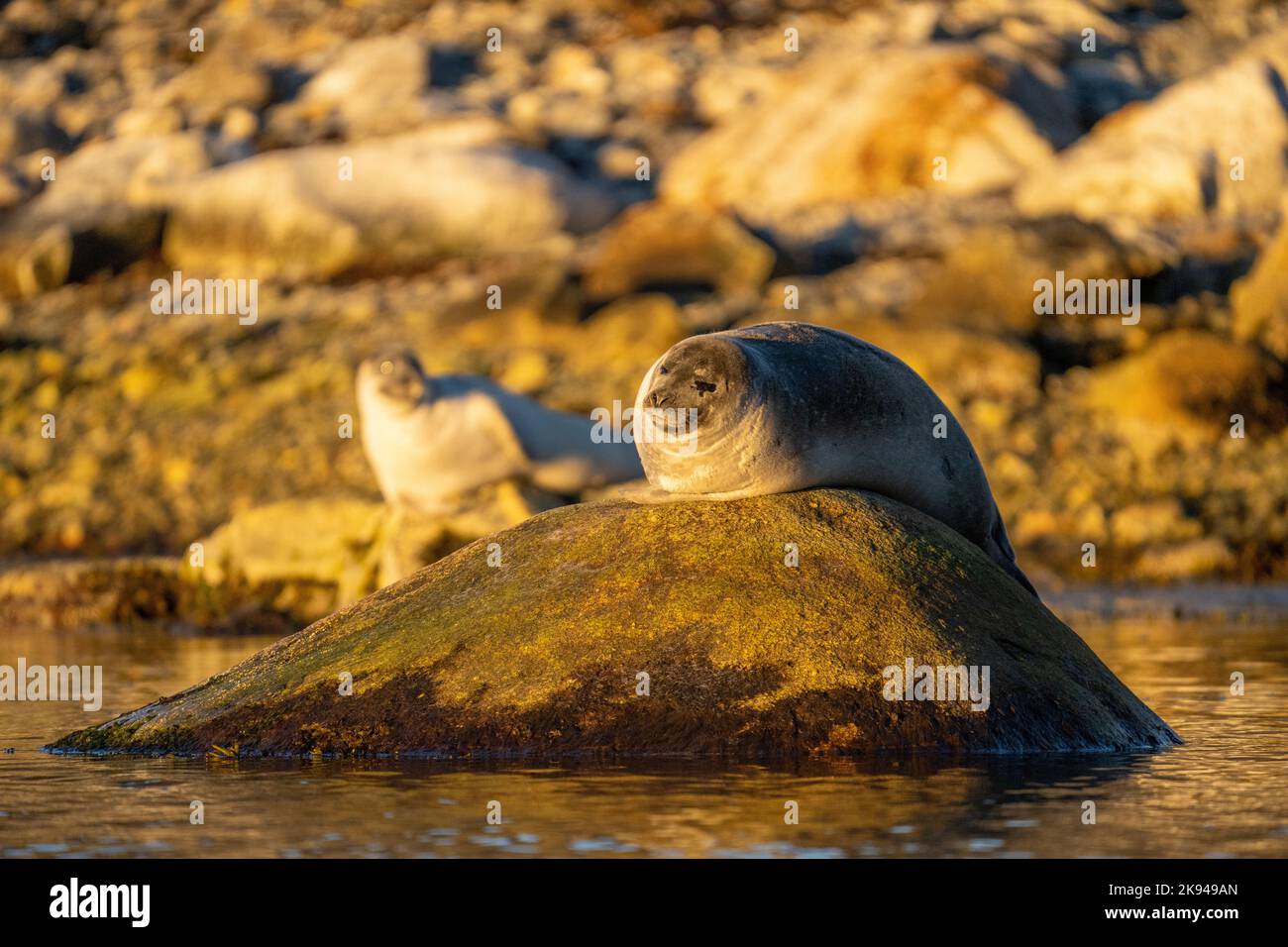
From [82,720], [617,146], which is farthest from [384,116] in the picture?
[82,720]

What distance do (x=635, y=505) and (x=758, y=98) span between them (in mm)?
29413

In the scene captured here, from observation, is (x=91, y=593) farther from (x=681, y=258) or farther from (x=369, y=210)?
(x=369, y=210)

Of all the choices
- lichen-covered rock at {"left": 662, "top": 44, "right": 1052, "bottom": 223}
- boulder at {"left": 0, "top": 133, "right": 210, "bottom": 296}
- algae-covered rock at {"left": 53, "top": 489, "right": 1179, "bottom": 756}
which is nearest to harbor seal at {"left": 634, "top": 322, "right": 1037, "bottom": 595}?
algae-covered rock at {"left": 53, "top": 489, "right": 1179, "bottom": 756}

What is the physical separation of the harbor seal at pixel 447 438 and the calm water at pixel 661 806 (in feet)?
24.5

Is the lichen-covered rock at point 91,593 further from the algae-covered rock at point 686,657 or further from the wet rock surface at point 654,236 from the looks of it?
the algae-covered rock at point 686,657

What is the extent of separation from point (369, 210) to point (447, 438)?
15687 millimetres

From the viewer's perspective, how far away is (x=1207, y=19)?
140ft

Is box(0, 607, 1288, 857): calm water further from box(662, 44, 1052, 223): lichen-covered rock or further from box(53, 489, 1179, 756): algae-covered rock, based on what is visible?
box(662, 44, 1052, 223): lichen-covered rock

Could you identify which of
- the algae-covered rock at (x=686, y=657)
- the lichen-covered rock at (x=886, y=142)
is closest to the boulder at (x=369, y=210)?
the lichen-covered rock at (x=886, y=142)

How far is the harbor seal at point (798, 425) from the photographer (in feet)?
30.5

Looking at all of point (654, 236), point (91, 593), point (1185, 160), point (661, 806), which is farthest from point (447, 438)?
point (1185, 160)

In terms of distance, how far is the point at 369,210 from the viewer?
3241 cm

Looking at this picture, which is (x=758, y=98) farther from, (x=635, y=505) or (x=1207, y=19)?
(x=635, y=505)

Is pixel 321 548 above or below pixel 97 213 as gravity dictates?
below
